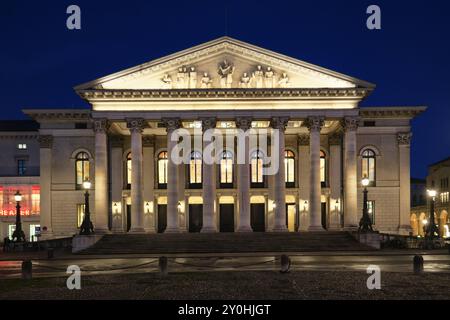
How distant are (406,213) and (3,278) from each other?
1797 inches

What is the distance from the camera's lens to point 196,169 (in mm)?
64688

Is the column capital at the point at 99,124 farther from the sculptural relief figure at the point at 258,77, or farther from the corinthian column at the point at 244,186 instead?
the sculptural relief figure at the point at 258,77

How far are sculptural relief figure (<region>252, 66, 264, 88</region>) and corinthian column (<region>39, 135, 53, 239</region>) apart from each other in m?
22.9

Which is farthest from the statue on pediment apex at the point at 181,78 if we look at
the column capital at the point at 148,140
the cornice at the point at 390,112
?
the cornice at the point at 390,112

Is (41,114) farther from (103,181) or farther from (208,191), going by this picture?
(208,191)

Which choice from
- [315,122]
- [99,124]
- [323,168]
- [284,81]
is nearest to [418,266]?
[315,122]

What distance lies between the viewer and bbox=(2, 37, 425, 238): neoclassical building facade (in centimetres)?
5531

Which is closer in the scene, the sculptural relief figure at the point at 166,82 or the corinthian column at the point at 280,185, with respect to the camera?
the corinthian column at the point at 280,185

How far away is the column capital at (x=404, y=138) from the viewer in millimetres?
63312

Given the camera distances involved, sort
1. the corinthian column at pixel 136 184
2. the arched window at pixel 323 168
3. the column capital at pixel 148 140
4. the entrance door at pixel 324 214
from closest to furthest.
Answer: the corinthian column at pixel 136 184
the column capital at pixel 148 140
the arched window at pixel 323 168
the entrance door at pixel 324 214

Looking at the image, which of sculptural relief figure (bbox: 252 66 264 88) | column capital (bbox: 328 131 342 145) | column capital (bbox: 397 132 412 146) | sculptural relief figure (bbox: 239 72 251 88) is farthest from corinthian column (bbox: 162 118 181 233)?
column capital (bbox: 397 132 412 146)

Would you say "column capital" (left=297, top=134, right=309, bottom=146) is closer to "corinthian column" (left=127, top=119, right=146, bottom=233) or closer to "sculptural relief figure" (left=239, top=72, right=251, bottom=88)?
"sculptural relief figure" (left=239, top=72, right=251, bottom=88)

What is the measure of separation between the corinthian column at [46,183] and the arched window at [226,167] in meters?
18.0

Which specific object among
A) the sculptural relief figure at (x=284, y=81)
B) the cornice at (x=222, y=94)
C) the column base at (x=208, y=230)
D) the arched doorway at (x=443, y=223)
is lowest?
the arched doorway at (x=443, y=223)
